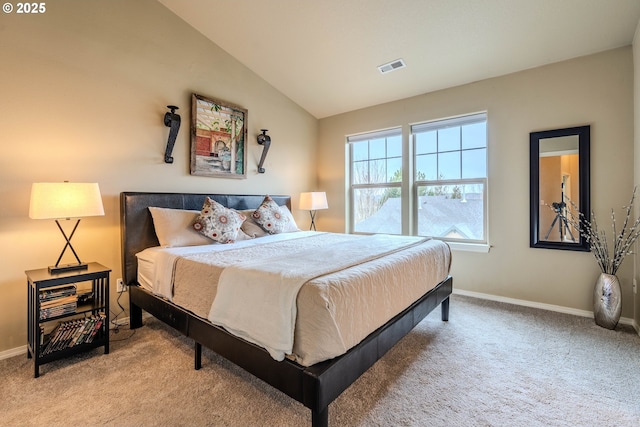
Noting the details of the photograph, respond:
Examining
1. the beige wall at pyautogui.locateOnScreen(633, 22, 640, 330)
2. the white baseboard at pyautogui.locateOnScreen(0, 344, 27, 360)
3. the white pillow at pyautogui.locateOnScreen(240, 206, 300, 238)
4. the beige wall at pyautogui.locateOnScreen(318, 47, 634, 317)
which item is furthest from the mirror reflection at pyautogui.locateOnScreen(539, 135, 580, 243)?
the white baseboard at pyautogui.locateOnScreen(0, 344, 27, 360)

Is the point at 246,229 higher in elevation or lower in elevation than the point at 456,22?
lower

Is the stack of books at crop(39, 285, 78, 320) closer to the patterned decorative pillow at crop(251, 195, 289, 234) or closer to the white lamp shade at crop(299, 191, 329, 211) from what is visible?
the patterned decorative pillow at crop(251, 195, 289, 234)

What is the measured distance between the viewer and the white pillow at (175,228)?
256 cm

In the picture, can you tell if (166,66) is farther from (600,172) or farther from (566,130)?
(600,172)

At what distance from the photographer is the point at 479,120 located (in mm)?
3373

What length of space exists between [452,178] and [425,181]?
1.09ft

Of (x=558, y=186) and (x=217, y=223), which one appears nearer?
(x=217, y=223)

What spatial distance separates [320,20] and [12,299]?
346 centimetres

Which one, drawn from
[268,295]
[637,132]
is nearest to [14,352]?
[268,295]

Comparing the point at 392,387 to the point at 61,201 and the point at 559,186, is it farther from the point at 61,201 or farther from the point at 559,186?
the point at 559,186

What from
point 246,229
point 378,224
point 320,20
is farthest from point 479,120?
point 246,229

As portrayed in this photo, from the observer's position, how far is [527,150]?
3.06 m

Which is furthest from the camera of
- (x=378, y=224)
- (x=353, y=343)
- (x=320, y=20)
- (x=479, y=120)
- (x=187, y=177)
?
(x=378, y=224)

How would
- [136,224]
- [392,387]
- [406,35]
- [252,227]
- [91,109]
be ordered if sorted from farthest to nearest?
[252,227], [406,35], [136,224], [91,109], [392,387]
